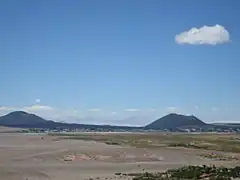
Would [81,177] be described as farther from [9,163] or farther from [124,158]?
[124,158]

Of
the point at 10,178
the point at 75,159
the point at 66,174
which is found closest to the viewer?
the point at 10,178

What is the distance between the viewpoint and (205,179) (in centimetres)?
3189

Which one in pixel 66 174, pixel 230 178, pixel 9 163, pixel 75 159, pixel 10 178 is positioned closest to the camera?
pixel 230 178

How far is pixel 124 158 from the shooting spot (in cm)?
5497

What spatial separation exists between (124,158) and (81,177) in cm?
1942

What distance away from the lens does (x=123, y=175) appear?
36.8 metres

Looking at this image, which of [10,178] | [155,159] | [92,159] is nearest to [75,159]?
[92,159]

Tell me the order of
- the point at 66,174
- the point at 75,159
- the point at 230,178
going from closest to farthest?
the point at 230,178, the point at 66,174, the point at 75,159

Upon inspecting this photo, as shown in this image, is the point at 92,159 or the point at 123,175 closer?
the point at 123,175

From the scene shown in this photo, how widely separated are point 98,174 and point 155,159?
17634 millimetres

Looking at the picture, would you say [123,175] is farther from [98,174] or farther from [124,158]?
[124,158]

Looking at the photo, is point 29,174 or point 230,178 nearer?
point 230,178

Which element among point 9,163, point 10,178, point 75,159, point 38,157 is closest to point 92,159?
point 75,159

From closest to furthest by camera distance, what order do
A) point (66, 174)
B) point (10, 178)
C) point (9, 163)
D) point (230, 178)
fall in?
point (230, 178)
point (10, 178)
point (66, 174)
point (9, 163)
